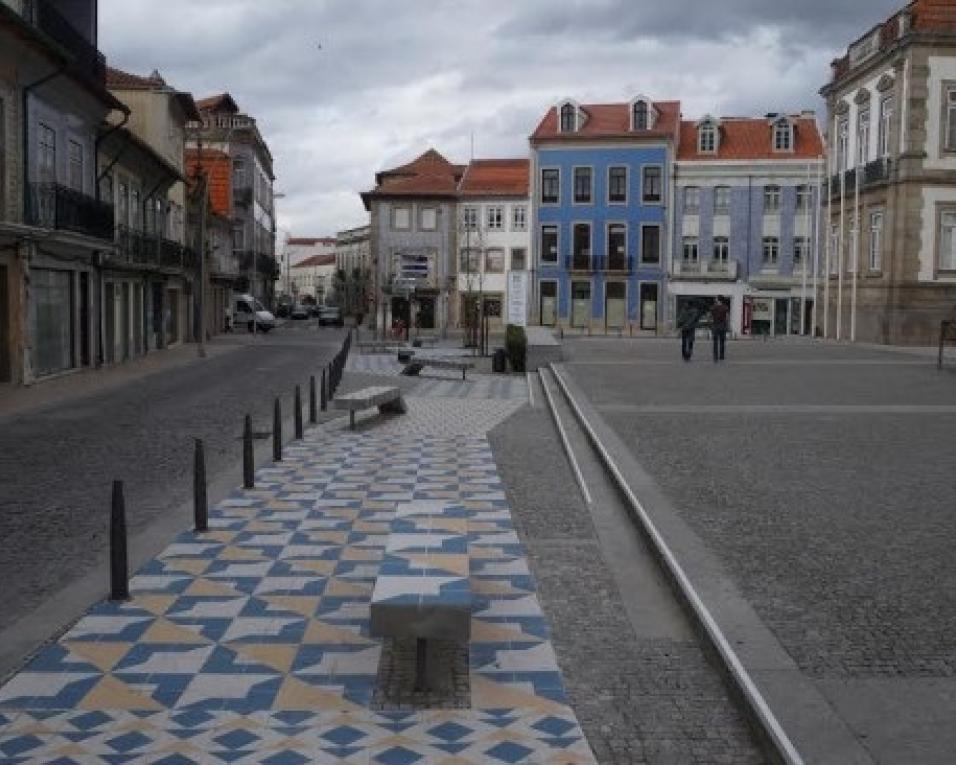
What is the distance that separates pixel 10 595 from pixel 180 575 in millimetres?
1058

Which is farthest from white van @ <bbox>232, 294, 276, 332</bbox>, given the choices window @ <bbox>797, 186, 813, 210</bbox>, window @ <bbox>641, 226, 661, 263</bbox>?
window @ <bbox>797, 186, 813, 210</bbox>

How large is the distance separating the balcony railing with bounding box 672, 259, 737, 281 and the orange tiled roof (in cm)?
959

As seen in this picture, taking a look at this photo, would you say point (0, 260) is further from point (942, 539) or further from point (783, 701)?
point (783, 701)

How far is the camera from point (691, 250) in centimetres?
5572

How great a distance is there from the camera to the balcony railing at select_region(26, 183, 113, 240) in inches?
864

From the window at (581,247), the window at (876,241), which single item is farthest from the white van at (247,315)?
the window at (876,241)

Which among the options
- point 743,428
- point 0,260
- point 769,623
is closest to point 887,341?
point 743,428

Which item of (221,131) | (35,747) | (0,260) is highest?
(221,131)

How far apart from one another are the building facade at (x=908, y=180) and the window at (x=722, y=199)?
16.9 metres

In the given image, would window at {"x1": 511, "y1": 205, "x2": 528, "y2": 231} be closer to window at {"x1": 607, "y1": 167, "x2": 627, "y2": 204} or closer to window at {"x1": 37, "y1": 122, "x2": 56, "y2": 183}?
window at {"x1": 607, "y1": 167, "x2": 627, "y2": 204}

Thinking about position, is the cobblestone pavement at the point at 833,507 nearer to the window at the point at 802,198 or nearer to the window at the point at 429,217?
the window at the point at 802,198

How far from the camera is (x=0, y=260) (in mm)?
21188

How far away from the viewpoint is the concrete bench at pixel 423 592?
5.34 meters

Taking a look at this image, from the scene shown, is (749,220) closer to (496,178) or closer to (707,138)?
(707,138)
